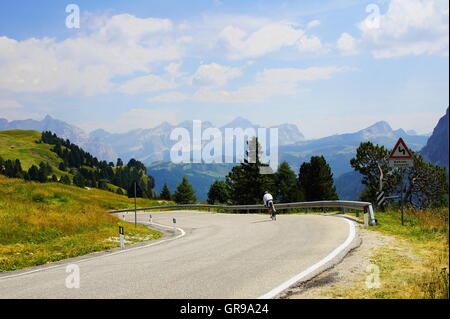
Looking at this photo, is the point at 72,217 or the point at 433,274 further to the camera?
the point at 72,217

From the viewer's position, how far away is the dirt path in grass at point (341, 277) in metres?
6.29

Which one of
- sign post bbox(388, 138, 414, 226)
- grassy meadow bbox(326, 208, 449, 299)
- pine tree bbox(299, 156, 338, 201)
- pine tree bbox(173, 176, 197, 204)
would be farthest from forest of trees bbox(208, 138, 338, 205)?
grassy meadow bbox(326, 208, 449, 299)

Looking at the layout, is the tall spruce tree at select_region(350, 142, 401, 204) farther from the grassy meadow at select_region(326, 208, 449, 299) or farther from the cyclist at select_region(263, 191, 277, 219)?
the grassy meadow at select_region(326, 208, 449, 299)

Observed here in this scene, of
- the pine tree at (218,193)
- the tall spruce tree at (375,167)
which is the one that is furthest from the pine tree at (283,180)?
the tall spruce tree at (375,167)

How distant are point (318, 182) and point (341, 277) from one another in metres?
79.7

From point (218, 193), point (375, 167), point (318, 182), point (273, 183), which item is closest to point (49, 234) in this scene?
point (375, 167)

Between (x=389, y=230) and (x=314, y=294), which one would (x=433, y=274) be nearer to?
(x=314, y=294)

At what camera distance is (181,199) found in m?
116

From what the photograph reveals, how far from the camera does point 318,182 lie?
85.2 m

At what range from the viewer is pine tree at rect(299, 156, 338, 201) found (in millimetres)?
84750

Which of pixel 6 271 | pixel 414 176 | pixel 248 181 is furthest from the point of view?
pixel 248 181

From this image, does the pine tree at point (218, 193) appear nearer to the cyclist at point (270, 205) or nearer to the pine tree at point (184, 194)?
the pine tree at point (184, 194)
